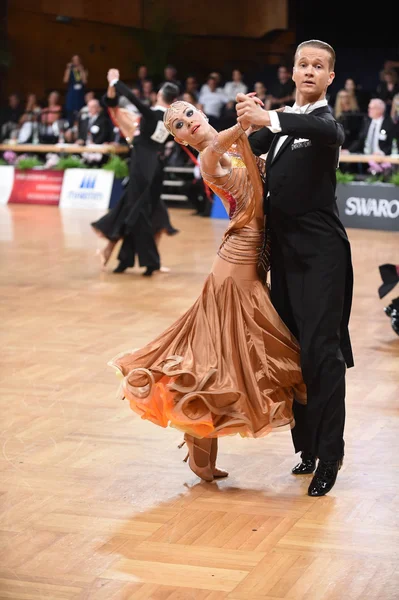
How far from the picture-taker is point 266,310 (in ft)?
11.4

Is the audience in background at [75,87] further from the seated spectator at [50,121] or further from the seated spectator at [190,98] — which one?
the seated spectator at [190,98]

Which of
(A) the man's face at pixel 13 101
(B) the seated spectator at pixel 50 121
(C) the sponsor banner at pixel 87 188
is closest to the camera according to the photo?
(C) the sponsor banner at pixel 87 188

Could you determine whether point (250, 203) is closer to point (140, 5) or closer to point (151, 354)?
point (151, 354)

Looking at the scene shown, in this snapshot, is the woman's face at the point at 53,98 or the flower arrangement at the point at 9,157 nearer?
the flower arrangement at the point at 9,157

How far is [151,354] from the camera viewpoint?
349 centimetres

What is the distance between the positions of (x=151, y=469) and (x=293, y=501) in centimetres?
62

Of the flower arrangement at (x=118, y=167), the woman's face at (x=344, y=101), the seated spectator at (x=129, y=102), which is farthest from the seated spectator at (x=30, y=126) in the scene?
the woman's face at (x=344, y=101)

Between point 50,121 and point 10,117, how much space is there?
0.97 m

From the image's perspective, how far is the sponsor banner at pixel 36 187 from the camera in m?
13.6

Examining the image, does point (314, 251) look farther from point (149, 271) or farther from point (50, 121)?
point (50, 121)

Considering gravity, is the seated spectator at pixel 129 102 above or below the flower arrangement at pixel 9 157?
above

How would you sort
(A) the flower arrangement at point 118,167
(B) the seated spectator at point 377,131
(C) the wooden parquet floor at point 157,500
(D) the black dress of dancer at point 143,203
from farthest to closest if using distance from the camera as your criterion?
(A) the flower arrangement at point 118,167
(B) the seated spectator at point 377,131
(D) the black dress of dancer at point 143,203
(C) the wooden parquet floor at point 157,500

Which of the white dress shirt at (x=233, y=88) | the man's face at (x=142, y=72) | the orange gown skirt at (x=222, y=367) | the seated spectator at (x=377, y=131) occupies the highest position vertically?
the man's face at (x=142, y=72)

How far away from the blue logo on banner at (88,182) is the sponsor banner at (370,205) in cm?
359
